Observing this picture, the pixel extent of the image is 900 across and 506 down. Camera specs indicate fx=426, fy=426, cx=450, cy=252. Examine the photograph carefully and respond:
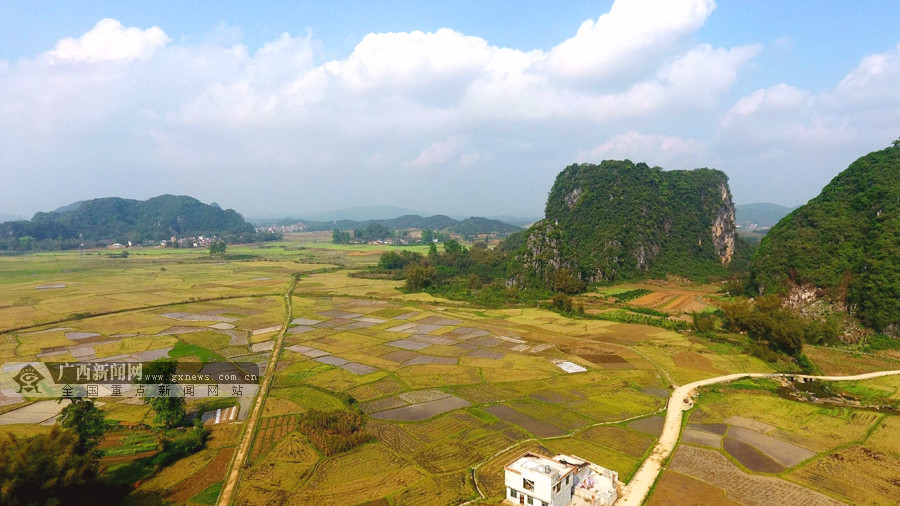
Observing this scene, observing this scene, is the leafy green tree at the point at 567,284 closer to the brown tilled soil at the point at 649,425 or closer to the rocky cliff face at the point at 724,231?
the brown tilled soil at the point at 649,425

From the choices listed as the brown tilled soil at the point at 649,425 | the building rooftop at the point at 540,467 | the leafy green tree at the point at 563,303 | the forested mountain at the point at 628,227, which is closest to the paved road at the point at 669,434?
the brown tilled soil at the point at 649,425

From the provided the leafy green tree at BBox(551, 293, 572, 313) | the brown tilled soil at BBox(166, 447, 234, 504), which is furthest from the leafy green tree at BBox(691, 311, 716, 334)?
the brown tilled soil at BBox(166, 447, 234, 504)

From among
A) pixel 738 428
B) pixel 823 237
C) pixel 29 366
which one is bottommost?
pixel 738 428

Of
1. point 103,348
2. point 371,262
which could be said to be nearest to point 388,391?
point 103,348

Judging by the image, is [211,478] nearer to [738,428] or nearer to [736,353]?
[738,428]

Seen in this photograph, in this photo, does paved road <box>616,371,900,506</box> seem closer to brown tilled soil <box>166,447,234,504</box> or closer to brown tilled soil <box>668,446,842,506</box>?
brown tilled soil <box>668,446,842,506</box>
